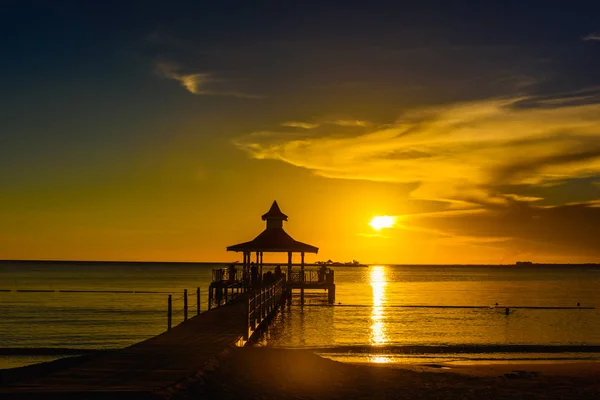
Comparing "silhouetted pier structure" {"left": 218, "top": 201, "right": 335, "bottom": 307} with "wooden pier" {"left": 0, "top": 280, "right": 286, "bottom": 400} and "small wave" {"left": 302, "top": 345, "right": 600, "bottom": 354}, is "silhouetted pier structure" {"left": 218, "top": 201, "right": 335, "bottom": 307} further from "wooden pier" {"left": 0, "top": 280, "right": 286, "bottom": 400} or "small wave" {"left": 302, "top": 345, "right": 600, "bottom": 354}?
"wooden pier" {"left": 0, "top": 280, "right": 286, "bottom": 400}

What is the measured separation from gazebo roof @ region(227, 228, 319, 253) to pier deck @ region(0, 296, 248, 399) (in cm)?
2285

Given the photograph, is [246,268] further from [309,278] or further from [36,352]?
[36,352]

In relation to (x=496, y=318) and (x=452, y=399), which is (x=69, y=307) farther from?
(x=452, y=399)

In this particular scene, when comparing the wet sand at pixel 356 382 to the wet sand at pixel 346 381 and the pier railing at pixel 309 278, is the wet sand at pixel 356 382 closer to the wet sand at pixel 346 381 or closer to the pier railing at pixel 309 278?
the wet sand at pixel 346 381

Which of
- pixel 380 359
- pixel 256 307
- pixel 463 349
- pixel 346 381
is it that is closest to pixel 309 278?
pixel 463 349

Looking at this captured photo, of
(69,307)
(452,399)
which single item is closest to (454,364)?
(452,399)

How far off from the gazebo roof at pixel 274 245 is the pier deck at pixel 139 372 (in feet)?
75.0

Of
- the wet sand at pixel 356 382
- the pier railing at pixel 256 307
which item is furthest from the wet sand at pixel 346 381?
the pier railing at pixel 256 307

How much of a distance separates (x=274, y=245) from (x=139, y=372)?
30.3 m

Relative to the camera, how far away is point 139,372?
42.8 feet

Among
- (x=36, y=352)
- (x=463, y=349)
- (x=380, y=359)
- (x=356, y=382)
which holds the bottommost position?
(x=36, y=352)

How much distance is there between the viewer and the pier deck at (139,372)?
11000 millimetres

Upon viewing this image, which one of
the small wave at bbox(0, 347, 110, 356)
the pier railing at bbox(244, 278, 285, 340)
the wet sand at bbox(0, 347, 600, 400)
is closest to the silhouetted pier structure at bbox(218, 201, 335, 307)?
the pier railing at bbox(244, 278, 285, 340)

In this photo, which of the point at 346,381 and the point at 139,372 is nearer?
the point at 139,372
